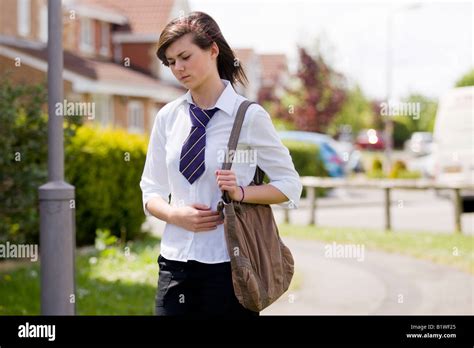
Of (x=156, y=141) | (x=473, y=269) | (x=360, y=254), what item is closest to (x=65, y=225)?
(x=156, y=141)

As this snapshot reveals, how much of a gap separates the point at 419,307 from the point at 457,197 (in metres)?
6.62

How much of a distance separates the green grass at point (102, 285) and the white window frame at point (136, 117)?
81.7 ft

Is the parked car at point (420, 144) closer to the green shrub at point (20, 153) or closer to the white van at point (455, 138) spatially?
the white van at point (455, 138)

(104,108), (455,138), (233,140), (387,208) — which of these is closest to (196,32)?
(233,140)

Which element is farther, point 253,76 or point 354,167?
point 253,76

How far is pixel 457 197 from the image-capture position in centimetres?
1476

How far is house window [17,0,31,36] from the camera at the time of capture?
Answer: 2834 centimetres

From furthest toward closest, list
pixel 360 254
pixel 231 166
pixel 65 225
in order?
pixel 360 254 → pixel 65 225 → pixel 231 166

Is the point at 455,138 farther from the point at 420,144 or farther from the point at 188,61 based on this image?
the point at 420,144

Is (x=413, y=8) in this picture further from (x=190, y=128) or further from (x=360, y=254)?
(x=190, y=128)

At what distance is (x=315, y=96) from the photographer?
48.3 m

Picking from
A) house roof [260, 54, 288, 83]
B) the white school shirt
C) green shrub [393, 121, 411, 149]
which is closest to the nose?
the white school shirt

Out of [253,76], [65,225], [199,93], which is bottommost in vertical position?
[65,225]

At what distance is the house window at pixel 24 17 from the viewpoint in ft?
93.0
